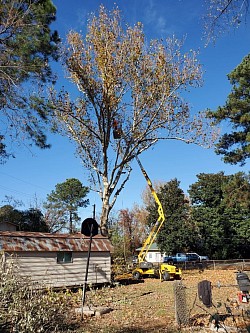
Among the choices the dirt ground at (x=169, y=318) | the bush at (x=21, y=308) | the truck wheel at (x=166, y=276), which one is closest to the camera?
the bush at (x=21, y=308)

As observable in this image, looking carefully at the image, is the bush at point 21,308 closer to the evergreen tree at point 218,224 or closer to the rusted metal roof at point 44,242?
the rusted metal roof at point 44,242

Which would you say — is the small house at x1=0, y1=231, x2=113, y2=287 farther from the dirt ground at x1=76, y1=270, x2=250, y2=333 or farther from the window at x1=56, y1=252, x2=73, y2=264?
the dirt ground at x1=76, y1=270, x2=250, y2=333

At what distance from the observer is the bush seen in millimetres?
4805

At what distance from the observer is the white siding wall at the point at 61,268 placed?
1247 centimetres

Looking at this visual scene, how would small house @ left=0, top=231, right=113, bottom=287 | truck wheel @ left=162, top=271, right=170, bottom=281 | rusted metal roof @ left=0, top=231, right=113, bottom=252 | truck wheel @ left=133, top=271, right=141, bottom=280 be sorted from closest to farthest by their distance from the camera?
rusted metal roof @ left=0, top=231, right=113, bottom=252 → small house @ left=0, top=231, right=113, bottom=287 → truck wheel @ left=162, top=271, right=170, bottom=281 → truck wheel @ left=133, top=271, right=141, bottom=280

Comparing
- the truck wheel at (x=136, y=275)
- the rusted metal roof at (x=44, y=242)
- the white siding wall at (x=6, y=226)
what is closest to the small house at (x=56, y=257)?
the rusted metal roof at (x=44, y=242)

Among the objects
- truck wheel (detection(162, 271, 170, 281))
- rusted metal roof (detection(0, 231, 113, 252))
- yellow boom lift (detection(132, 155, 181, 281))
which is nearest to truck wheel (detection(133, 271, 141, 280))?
yellow boom lift (detection(132, 155, 181, 281))

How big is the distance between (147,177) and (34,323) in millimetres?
15382

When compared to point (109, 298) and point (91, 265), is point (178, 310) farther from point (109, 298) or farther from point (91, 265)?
point (91, 265)

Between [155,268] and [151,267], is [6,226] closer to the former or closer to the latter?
[151,267]

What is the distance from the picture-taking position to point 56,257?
44.6 feet

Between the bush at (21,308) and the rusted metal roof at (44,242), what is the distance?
6465 millimetres

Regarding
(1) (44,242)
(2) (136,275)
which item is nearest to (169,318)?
(1) (44,242)

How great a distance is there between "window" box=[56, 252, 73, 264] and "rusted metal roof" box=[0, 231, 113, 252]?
0.73ft
